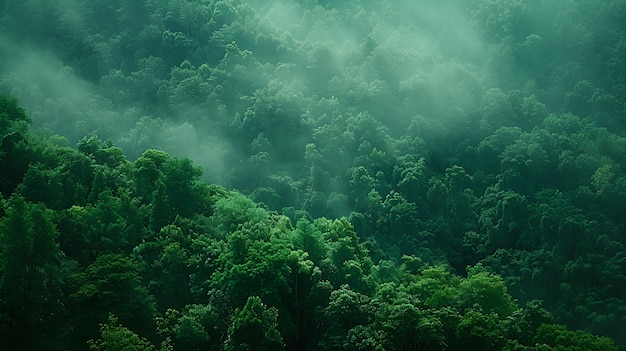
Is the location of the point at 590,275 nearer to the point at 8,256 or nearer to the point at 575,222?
the point at 575,222

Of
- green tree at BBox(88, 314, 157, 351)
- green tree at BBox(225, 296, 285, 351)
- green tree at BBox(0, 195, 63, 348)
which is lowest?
green tree at BBox(88, 314, 157, 351)

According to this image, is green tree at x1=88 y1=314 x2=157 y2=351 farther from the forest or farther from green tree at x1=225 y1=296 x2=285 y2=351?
green tree at x1=225 y1=296 x2=285 y2=351

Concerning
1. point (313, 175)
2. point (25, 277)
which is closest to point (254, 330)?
point (25, 277)

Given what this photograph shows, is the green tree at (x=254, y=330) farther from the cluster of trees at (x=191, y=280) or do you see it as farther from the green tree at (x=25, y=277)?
the green tree at (x=25, y=277)

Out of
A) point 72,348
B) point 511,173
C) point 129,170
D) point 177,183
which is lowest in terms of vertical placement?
point 72,348

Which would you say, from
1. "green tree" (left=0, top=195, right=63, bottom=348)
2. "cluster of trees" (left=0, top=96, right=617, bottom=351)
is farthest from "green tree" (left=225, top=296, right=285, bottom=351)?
"green tree" (left=0, top=195, right=63, bottom=348)

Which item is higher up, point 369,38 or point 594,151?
point 369,38

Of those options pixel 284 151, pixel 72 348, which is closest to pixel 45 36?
pixel 284 151

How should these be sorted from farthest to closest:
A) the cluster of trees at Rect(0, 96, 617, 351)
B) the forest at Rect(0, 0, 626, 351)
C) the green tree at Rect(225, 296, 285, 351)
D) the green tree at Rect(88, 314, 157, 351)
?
the forest at Rect(0, 0, 626, 351), the cluster of trees at Rect(0, 96, 617, 351), the green tree at Rect(225, 296, 285, 351), the green tree at Rect(88, 314, 157, 351)
